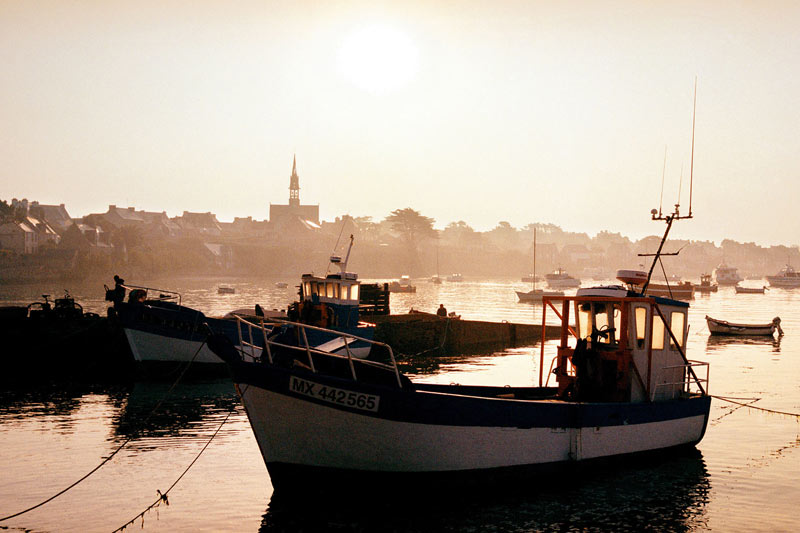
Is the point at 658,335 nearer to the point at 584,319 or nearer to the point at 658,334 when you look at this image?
the point at 658,334

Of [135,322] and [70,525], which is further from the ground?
[135,322]

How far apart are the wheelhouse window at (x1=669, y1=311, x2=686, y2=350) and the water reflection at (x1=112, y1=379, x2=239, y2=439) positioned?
1457 centimetres

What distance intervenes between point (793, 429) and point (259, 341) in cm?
2218

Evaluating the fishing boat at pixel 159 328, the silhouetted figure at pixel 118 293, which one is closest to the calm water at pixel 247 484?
the fishing boat at pixel 159 328

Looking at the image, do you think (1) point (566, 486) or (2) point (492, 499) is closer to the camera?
(2) point (492, 499)

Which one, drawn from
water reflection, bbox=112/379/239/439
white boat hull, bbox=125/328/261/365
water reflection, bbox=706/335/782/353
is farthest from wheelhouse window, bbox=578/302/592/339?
water reflection, bbox=706/335/782/353

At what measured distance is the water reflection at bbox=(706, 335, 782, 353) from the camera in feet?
191

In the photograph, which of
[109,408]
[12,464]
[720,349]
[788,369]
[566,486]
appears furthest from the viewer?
[720,349]

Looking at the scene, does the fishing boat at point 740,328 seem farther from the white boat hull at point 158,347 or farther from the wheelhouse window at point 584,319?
the wheelhouse window at point 584,319

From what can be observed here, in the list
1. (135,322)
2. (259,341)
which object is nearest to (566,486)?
(259,341)

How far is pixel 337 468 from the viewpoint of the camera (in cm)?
1708

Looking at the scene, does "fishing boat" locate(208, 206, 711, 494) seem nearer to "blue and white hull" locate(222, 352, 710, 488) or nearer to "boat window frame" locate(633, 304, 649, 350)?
"blue and white hull" locate(222, 352, 710, 488)

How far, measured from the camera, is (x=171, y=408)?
1152 inches

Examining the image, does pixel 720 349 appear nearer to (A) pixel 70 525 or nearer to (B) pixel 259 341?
(B) pixel 259 341
